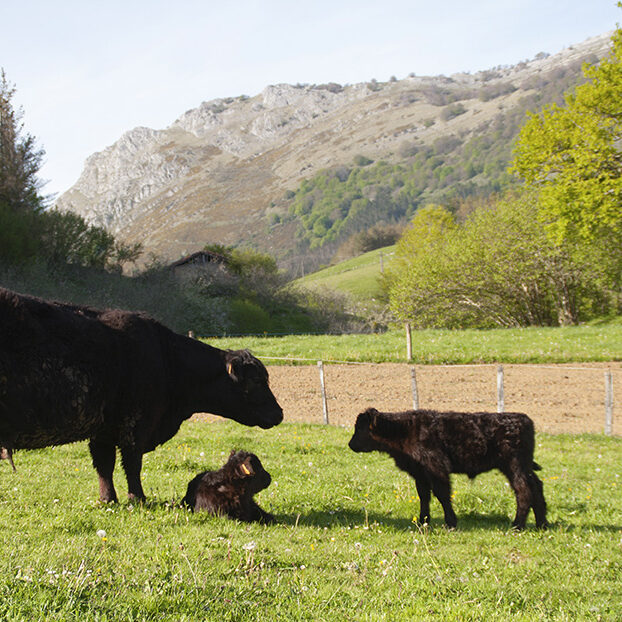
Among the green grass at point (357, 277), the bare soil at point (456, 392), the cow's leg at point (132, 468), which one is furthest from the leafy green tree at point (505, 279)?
the cow's leg at point (132, 468)

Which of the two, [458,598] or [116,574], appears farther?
[458,598]

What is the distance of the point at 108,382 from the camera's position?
6754mm

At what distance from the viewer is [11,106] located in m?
40.8

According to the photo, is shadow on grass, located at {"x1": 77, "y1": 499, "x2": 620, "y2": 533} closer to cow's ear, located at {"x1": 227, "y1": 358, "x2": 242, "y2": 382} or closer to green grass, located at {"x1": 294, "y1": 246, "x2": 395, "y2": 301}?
cow's ear, located at {"x1": 227, "y1": 358, "x2": 242, "y2": 382}

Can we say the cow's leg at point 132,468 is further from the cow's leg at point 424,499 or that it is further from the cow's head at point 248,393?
the cow's leg at point 424,499

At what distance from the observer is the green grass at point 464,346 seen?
25.1 metres

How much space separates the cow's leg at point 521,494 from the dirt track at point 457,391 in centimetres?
945

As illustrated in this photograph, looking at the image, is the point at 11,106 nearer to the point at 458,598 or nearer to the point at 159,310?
the point at 159,310

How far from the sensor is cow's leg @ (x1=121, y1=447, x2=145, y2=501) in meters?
7.10

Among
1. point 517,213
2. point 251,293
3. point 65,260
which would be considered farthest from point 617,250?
point 65,260

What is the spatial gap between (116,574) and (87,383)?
2761 millimetres

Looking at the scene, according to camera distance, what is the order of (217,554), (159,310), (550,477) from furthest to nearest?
(159,310) → (550,477) → (217,554)

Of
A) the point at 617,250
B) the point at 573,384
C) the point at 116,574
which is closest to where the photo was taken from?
the point at 116,574

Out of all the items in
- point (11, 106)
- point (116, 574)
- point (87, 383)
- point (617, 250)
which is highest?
point (11, 106)
